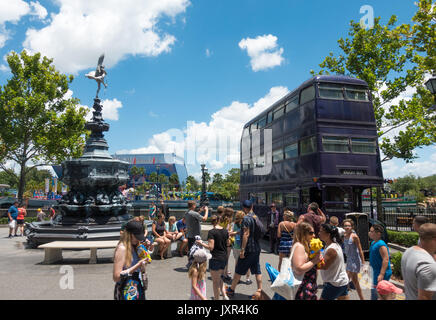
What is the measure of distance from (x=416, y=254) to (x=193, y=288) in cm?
272

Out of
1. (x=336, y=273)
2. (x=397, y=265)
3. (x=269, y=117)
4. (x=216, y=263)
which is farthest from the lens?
(x=269, y=117)

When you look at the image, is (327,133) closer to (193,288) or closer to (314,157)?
(314,157)

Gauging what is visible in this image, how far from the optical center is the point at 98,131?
1459 cm

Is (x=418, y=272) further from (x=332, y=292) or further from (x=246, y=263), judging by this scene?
(x=246, y=263)

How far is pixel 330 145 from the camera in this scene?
10414 mm

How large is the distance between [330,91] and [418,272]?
9112 mm

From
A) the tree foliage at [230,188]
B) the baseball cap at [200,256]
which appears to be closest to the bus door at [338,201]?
the baseball cap at [200,256]

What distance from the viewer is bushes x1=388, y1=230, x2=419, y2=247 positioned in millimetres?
12240

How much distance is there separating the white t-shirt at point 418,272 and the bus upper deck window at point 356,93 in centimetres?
912

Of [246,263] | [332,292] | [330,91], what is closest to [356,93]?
[330,91]

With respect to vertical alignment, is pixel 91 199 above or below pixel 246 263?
above

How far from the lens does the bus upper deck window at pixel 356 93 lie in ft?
36.0

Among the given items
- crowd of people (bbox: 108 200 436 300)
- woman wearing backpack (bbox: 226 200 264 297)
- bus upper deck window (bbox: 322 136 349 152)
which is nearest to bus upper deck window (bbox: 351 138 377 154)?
bus upper deck window (bbox: 322 136 349 152)
